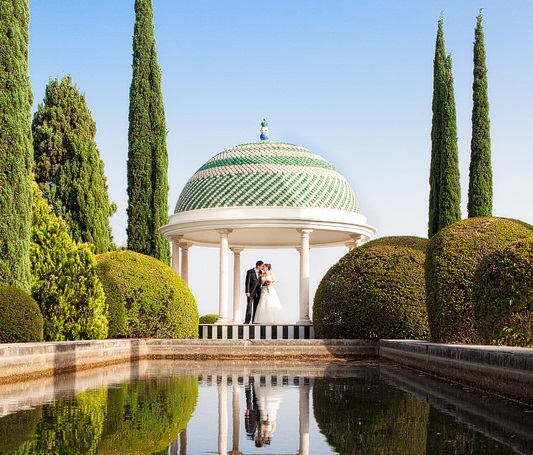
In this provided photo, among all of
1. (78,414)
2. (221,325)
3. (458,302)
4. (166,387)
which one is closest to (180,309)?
(221,325)

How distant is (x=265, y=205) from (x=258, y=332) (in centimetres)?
392

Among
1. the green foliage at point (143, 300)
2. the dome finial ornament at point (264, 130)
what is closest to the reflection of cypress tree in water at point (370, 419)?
the green foliage at point (143, 300)

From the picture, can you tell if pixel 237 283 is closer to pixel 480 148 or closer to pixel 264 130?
pixel 264 130

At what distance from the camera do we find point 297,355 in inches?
651

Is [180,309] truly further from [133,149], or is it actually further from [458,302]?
[458,302]

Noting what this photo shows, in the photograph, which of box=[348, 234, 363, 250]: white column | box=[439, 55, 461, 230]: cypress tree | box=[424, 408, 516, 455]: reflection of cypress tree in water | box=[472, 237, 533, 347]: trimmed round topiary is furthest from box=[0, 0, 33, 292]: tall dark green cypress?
box=[348, 234, 363, 250]: white column

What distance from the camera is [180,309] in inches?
746

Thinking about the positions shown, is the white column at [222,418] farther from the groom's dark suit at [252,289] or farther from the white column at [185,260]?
the white column at [185,260]

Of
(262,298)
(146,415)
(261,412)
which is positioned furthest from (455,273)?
(262,298)

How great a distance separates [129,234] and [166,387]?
14.6 metres

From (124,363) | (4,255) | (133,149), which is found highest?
(133,149)

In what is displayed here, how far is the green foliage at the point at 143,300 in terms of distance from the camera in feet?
59.1

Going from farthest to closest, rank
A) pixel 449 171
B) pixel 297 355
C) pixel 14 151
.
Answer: pixel 449 171
pixel 297 355
pixel 14 151

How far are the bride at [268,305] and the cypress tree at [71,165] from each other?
5343 millimetres
